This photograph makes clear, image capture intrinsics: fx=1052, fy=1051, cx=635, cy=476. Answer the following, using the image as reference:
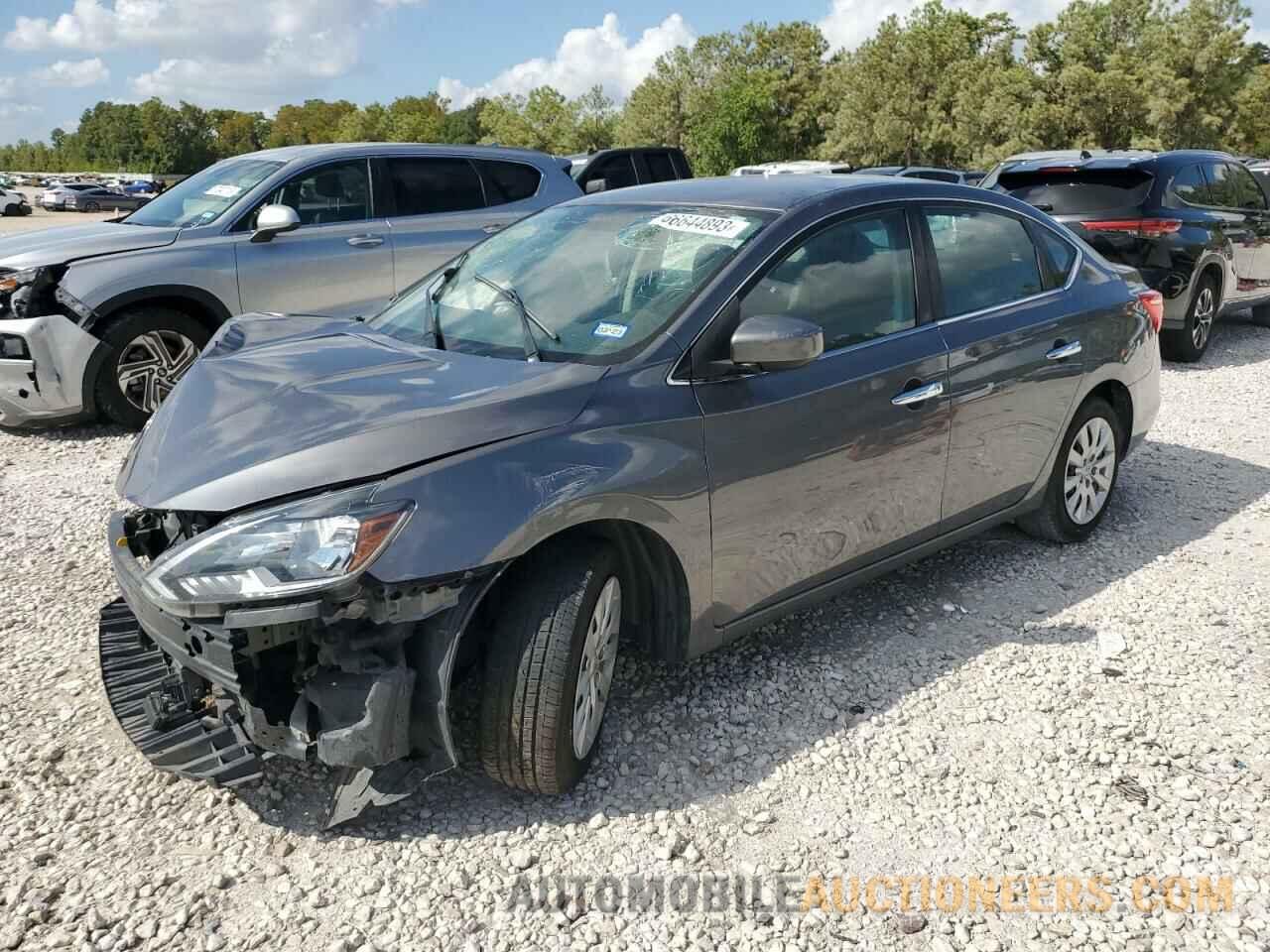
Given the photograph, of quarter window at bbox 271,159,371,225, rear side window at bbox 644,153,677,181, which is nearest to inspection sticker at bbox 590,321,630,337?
quarter window at bbox 271,159,371,225

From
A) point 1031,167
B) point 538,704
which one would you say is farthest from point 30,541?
point 1031,167

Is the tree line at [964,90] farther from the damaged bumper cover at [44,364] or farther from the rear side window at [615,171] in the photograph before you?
the damaged bumper cover at [44,364]

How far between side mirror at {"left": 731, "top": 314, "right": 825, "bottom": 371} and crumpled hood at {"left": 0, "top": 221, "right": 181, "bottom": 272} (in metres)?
5.00

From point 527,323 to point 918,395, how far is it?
144 cm

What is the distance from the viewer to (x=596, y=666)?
3.03 meters

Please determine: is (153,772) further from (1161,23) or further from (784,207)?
(1161,23)

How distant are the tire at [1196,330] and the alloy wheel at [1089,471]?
4819mm

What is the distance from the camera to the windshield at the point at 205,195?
7.16 metres

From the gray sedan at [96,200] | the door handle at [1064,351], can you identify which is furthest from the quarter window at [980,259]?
the gray sedan at [96,200]

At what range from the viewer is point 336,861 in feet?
9.07

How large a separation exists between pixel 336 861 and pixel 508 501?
1062 millimetres

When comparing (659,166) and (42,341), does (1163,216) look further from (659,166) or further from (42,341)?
(42,341)

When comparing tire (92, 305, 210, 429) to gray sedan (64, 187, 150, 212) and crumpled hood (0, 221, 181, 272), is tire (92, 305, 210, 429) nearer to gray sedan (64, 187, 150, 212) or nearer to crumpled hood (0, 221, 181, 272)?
crumpled hood (0, 221, 181, 272)

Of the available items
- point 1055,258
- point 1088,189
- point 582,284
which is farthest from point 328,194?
point 1088,189
